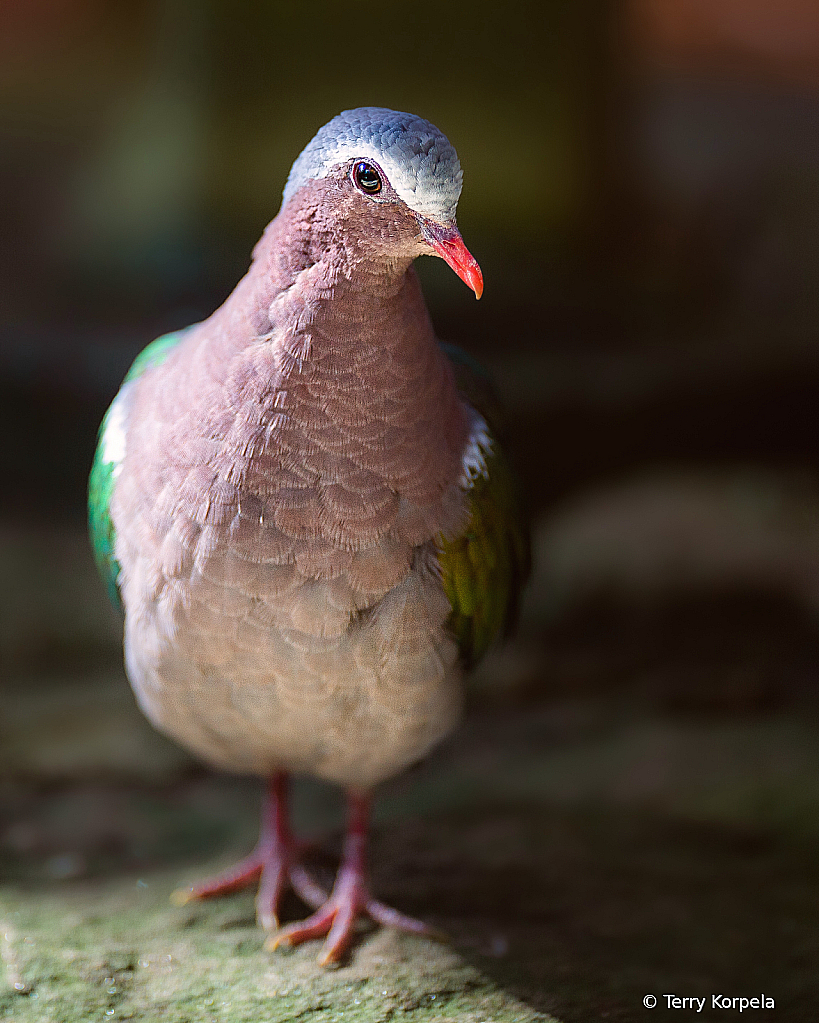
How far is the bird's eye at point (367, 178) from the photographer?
1.95 meters

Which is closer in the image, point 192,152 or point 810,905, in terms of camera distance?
point 810,905

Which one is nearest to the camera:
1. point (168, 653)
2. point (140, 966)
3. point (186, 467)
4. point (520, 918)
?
point (186, 467)

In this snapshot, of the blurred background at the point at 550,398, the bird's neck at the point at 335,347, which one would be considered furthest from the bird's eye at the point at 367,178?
the blurred background at the point at 550,398

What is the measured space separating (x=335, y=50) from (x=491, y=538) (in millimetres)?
2952

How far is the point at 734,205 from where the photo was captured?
18.4 ft

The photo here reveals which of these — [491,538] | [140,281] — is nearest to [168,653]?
[491,538]

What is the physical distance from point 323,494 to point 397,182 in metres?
0.68

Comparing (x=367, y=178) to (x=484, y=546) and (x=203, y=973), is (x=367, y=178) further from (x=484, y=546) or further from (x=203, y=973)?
(x=203, y=973)

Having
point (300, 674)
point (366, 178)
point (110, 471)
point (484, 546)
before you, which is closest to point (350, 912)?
point (300, 674)

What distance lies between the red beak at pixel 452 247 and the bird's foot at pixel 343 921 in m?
1.76

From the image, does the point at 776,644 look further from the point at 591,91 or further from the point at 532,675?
the point at 591,91

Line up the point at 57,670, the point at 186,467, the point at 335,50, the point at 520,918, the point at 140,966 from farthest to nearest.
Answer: the point at 335,50, the point at 57,670, the point at 520,918, the point at 140,966, the point at 186,467

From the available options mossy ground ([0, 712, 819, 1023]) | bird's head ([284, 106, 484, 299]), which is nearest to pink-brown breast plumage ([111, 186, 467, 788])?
bird's head ([284, 106, 484, 299])

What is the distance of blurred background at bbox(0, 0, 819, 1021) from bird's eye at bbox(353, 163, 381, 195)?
7.40 ft
